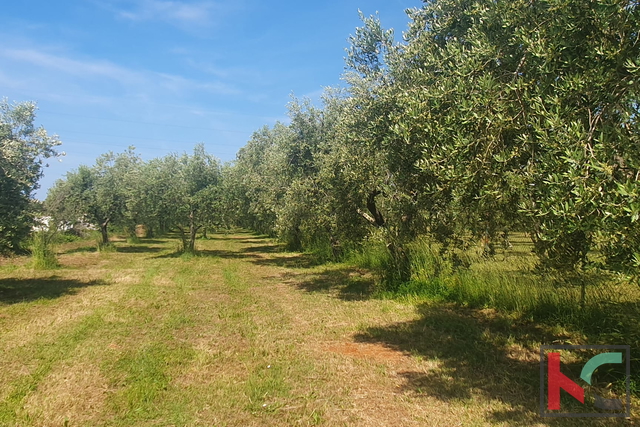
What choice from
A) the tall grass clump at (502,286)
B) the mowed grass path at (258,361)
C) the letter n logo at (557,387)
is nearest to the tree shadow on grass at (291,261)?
the tall grass clump at (502,286)

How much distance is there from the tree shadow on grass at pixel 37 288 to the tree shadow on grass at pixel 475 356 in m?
10.00

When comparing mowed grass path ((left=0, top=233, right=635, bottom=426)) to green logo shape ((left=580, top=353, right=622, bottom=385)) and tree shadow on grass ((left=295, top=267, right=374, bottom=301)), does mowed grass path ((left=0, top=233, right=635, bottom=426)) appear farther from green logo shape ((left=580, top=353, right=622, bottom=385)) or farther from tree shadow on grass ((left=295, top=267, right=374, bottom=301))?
green logo shape ((left=580, top=353, right=622, bottom=385))

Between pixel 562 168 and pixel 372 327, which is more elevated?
pixel 562 168

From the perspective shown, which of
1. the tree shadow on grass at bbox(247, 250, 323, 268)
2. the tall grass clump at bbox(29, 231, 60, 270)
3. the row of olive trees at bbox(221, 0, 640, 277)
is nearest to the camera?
the row of olive trees at bbox(221, 0, 640, 277)

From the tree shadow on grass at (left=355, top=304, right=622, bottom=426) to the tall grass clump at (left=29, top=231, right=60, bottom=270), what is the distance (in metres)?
16.3

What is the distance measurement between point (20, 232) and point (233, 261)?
499 inches

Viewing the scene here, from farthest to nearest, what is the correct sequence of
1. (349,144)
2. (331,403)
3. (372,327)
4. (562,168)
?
(349,144), (372,327), (331,403), (562,168)

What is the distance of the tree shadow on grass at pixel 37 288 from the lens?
40.8ft

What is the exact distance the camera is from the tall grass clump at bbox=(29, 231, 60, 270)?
18484 millimetres

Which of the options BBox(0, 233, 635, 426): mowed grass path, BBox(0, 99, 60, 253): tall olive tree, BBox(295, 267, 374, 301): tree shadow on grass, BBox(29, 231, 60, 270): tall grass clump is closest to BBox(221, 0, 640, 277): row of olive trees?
BBox(0, 233, 635, 426): mowed grass path

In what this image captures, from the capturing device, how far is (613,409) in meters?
5.16

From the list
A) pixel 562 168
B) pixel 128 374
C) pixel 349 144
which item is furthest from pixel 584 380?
pixel 349 144

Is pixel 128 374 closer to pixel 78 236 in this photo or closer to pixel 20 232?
pixel 20 232

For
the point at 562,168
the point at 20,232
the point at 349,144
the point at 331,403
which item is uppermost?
the point at 349,144
